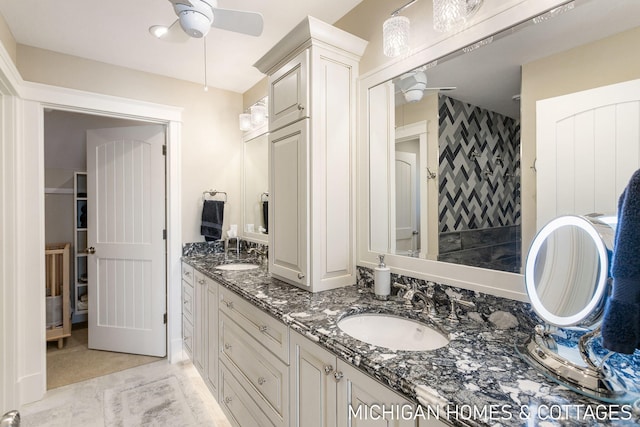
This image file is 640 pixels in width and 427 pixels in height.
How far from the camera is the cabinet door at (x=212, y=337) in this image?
2062mm

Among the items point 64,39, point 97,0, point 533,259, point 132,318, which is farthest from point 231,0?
point 132,318

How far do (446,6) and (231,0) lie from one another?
1.22 metres

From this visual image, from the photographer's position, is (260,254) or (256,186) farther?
(256,186)

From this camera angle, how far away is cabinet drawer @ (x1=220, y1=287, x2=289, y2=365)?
52.5 inches

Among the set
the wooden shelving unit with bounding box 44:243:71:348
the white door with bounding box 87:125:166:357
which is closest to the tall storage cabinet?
the white door with bounding box 87:125:166:357

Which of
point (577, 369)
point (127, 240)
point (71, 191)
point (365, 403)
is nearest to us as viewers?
point (577, 369)

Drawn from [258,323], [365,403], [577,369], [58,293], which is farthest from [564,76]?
[58,293]

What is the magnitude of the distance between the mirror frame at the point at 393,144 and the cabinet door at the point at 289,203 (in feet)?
1.17

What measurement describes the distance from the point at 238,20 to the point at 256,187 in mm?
1576

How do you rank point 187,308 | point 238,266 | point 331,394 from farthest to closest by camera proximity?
1. point 187,308
2. point 238,266
3. point 331,394

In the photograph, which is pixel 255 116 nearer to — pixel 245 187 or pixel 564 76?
pixel 245 187

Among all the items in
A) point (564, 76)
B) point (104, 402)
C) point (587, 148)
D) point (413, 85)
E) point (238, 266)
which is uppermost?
point (413, 85)

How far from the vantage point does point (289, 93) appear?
1.79m

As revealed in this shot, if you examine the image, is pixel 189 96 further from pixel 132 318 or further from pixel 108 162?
pixel 132 318
